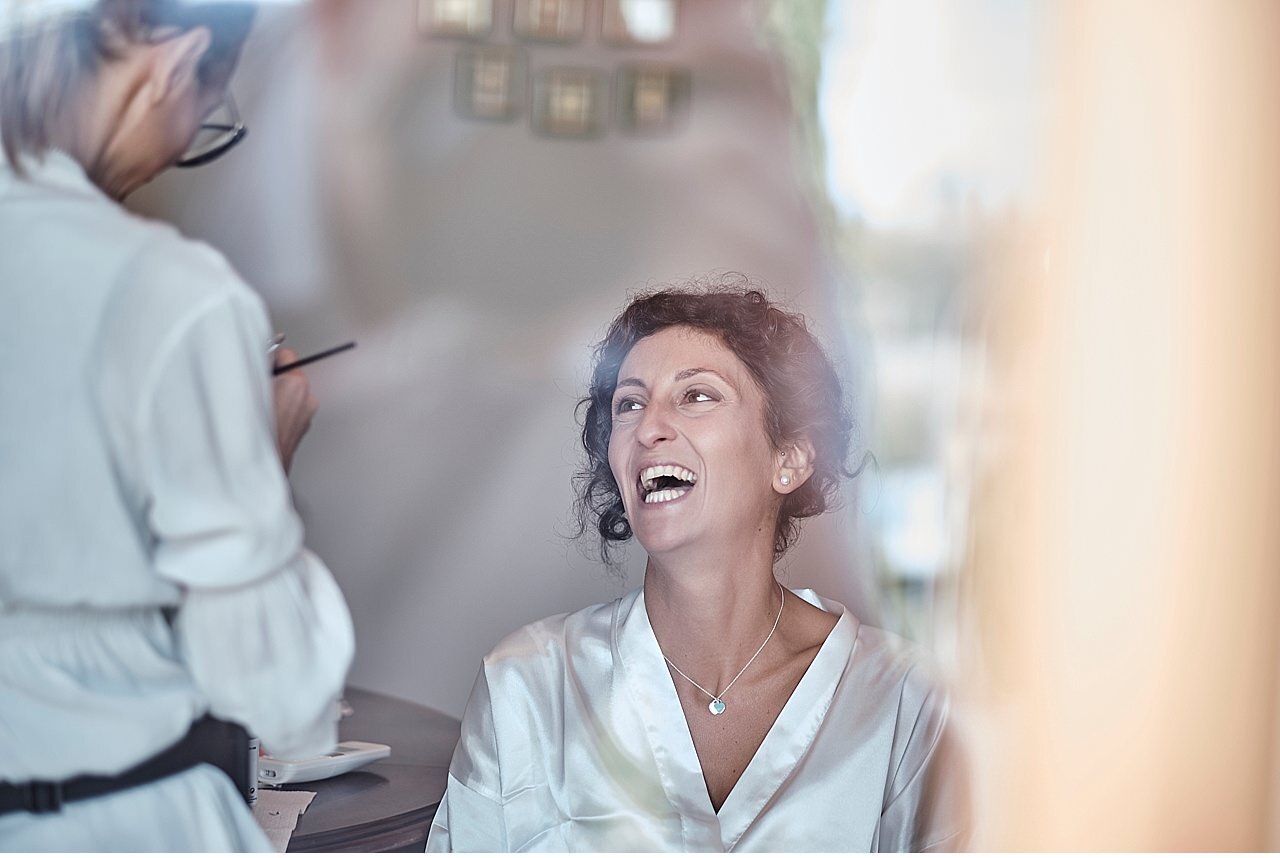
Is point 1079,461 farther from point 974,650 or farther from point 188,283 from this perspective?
point 188,283

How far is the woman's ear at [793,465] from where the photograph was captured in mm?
2166

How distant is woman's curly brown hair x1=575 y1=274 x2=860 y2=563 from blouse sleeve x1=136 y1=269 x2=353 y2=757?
0.52 metres

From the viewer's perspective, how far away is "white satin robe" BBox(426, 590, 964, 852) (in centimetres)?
215

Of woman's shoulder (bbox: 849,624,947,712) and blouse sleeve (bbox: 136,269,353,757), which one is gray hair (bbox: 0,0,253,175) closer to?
blouse sleeve (bbox: 136,269,353,757)

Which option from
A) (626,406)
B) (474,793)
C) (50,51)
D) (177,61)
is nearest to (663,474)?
(626,406)

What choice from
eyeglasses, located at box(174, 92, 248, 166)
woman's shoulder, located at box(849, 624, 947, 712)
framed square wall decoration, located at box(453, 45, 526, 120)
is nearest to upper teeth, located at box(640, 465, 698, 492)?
woman's shoulder, located at box(849, 624, 947, 712)

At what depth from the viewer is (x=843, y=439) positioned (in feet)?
7.20

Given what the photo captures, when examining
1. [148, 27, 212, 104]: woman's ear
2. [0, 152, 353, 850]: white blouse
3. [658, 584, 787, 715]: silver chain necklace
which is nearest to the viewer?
[0, 152, 353, 850]: white blouse

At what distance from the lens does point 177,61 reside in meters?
2.06

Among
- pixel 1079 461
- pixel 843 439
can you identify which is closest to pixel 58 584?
pixel 843 439

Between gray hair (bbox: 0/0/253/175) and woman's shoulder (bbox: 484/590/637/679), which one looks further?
woman's shoulder (bbox: 484/590/637/679)

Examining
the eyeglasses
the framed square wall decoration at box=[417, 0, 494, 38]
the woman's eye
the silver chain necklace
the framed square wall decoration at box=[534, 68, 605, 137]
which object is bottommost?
the silver chain necklace

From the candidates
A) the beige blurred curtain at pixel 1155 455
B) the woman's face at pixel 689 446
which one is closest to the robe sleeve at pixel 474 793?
the woman's face at pixel 689 446

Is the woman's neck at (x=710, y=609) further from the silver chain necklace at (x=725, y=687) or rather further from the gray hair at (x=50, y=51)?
the gray hair at (x=50, y=51)
